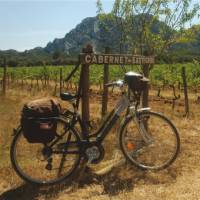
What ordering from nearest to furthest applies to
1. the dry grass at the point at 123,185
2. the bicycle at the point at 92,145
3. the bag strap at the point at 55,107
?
the dry grass at the point at 123,185, the bag strap at the point at 55,107, the bicycle at the point at 92,145

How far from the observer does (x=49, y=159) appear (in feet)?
17.4

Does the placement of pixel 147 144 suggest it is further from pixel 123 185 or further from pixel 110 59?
pixel 110 59

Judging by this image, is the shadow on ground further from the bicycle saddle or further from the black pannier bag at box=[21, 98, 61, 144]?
the bicycle saddle

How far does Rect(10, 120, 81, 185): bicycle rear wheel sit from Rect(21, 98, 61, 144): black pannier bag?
14 centimetres

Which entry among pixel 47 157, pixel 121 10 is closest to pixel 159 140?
pixel 47 157

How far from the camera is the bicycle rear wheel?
516 centimetres

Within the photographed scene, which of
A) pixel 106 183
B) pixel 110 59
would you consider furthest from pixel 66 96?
pixel 106 183

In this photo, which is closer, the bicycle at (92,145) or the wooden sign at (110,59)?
the bicycle at (92,145)

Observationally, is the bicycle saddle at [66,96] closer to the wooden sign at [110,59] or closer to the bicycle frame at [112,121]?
the bicycle frame at [112,121]

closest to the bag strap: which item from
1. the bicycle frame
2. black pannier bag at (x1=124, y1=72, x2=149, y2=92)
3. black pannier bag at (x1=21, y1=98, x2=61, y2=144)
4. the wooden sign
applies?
black pannier bag at (x1=21, y1=98, x2=61, y2=144)

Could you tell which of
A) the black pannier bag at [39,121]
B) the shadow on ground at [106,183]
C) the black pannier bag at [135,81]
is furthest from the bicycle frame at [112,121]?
the shadow on ground at [106,183]

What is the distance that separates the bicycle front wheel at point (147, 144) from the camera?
5.38 meters

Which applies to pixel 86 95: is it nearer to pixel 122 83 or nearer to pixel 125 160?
pixel 122 83

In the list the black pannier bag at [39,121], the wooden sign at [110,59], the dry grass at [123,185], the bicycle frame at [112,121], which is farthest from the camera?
the wooden sign at [110,59]
